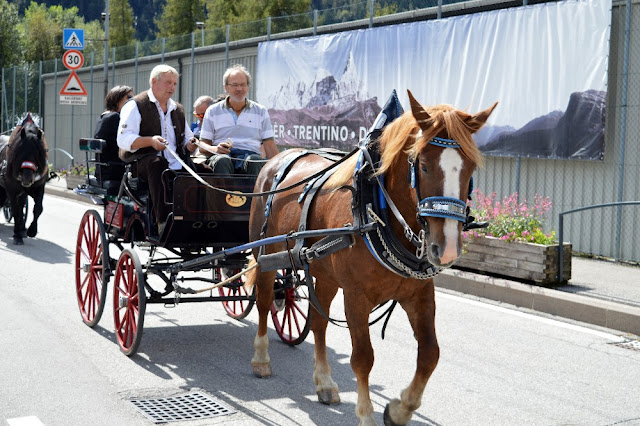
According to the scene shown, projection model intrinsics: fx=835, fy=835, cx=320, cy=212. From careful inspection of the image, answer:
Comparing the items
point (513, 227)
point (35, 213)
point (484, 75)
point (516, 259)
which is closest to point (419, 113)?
point (516, 259)

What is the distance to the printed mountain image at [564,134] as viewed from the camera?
1189 centimetres

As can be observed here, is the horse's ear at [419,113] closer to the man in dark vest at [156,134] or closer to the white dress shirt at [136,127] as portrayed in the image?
the man in dark vest at [156,134]

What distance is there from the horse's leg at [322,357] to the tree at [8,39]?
182 ft

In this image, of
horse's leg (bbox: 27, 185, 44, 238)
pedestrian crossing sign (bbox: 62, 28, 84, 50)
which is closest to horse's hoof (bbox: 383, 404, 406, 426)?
horse's leg (bbox: 27, 185, 44, 238)

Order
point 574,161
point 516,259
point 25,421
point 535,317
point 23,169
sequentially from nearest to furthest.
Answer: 1. point 25,421
2. point 535,317
3. point 516,259
4. point 574,161
5. point 23,169

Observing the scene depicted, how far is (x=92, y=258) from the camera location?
8242mm

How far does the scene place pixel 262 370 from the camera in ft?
21.4

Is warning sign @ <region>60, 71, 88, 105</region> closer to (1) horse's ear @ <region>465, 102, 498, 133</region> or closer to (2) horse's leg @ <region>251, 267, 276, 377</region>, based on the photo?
(2) horse's leg @ <region>251, 267, 276, 377</region>

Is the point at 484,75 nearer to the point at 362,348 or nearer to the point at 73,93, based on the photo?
the point at 362,348

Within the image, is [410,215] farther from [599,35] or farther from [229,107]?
[599,35]

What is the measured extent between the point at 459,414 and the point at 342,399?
85 centimetres

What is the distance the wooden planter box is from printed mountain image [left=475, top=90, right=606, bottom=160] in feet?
9.14

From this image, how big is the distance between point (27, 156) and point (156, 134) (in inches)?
267

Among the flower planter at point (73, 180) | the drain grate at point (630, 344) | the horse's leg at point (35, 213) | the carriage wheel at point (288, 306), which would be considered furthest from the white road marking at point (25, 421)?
the flower planter at point (73, 180)
